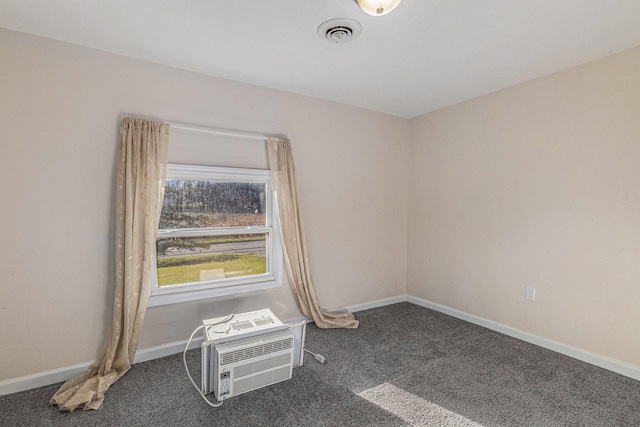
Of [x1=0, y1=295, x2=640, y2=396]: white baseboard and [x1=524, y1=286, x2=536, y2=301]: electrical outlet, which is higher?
[x1=524, y1=286, x2=536, y2=301]: electrical outlet

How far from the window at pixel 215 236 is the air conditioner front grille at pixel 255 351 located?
0.84m

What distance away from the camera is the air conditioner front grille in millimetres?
1950

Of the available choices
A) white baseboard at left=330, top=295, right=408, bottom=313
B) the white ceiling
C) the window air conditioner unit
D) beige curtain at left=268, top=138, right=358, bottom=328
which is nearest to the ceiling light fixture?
the white ceiling

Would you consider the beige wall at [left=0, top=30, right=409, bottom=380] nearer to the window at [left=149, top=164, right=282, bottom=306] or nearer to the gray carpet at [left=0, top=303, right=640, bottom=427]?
the window at [left=149, top=164, right=282, bottom=306]

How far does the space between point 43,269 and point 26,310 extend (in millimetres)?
278

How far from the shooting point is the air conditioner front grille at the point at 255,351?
1950 millimetres

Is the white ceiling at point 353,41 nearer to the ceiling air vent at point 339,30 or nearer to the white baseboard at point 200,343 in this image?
the ceiling air vent at point 339,30

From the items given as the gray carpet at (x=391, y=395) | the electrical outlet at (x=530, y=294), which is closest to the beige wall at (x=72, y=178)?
the gray carpet at (x=391, y=395)

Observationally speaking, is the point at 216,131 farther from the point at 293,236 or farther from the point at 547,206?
the point at 547,206

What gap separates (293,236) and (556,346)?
2.41 m

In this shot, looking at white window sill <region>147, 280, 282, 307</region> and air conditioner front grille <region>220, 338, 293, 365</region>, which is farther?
white window sill <region>147, 280, 282, 307</region>

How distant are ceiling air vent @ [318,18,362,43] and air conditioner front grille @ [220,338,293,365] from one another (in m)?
2.05

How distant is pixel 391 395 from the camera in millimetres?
2021

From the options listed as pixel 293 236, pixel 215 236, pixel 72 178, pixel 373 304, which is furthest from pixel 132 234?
pixel 373 304
